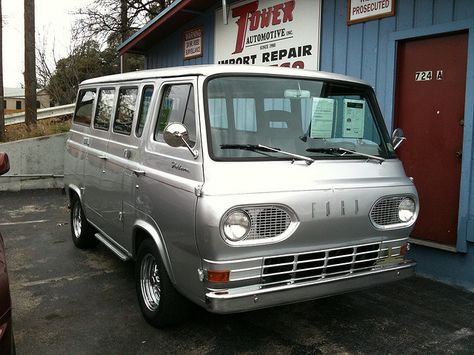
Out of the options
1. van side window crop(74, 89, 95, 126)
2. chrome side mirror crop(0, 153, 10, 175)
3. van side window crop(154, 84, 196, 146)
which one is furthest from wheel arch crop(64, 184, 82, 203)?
chrome side mirror crop(0, 153, 10, 175)

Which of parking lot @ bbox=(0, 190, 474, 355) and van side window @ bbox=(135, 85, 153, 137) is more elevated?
van side window @ bbox=(135, 85, 153, 137)

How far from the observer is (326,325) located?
13.5 feet

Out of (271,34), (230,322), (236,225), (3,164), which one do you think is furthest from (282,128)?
(271,34)

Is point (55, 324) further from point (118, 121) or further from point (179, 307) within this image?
point (118, 121)

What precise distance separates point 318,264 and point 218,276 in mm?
748

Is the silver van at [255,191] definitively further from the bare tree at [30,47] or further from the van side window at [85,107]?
the bare tree at [30,47]

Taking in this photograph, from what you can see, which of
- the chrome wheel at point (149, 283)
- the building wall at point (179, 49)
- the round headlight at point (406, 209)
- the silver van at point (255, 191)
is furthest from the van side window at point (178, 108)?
the building wall at point (179, 49)

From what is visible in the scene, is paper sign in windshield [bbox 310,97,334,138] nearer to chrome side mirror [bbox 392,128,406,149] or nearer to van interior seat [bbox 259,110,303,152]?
van interior seat [bbox 259,110,303,152]

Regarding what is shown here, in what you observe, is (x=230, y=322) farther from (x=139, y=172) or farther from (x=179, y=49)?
(x=179, y=49)

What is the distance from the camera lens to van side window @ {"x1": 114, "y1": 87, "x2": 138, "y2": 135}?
14.9ft

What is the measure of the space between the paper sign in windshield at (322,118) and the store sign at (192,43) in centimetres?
578

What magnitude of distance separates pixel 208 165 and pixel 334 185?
35.4 inches

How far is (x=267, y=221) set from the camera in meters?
3.26

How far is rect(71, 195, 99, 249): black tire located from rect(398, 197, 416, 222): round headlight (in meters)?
3.83
